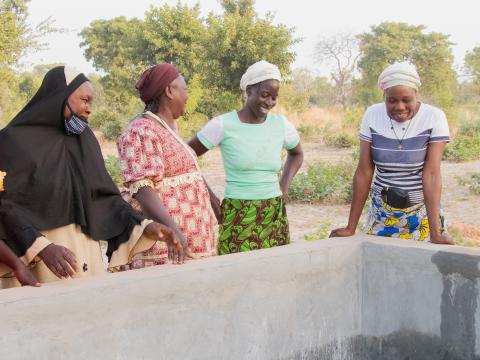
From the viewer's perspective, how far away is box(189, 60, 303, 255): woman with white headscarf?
3.10 meters

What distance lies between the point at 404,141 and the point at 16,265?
1644 millimetres

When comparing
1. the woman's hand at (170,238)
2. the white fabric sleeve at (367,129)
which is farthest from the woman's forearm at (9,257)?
the white fabric sleeve at (367,129)

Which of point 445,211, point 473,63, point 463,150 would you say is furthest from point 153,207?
point 473,63

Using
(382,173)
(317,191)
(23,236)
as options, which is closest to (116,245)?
(23,236)

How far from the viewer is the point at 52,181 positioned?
2.37 m

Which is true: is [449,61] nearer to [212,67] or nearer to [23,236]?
[212,67]

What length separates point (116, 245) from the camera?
2463mm

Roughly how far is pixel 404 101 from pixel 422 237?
0.65 m

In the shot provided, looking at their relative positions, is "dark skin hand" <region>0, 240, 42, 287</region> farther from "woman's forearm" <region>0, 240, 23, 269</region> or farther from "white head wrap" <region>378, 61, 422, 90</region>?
"white head wrap" <region>378, 61, 422, 90</region>

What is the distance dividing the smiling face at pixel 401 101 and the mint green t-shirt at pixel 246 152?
635 mm

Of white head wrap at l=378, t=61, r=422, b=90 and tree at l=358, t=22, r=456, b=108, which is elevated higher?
tree at l=358, t=22, r=456, b=108

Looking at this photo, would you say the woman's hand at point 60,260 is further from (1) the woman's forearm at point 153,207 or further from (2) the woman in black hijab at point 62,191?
(1) the woman's forearm at point 153,207

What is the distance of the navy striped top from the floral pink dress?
2.62ft

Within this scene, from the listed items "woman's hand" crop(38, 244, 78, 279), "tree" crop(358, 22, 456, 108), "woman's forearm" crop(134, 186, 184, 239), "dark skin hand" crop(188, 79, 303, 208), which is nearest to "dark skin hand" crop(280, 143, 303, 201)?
"dark skin hand" crop(188, 79, 303, 208)
